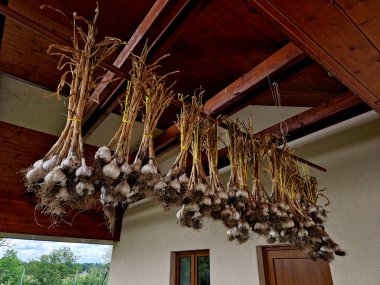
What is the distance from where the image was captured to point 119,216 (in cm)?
610

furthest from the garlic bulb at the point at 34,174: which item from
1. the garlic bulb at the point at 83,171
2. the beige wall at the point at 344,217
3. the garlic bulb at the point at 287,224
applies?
the beige wall at the point at 344,217

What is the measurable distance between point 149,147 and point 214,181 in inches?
18.5

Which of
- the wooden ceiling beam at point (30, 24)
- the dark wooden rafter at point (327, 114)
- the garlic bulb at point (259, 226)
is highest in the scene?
the dark wooden rafter at point (327, 114)

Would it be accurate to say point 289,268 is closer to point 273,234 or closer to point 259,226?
point 273,234

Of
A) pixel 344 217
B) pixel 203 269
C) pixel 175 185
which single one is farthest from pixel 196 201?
pixel 203 269

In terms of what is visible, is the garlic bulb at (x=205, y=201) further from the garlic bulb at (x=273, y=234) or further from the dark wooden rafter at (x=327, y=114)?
the dark wooden rafter at (x=327, y=114)

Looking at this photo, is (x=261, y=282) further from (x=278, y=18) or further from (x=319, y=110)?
(x=278, y=18)

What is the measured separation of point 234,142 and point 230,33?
3.67 ft

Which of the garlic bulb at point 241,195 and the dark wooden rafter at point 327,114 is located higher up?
the dark wooden rafter at point 327,114

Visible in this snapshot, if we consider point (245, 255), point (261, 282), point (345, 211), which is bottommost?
point (261, 282)

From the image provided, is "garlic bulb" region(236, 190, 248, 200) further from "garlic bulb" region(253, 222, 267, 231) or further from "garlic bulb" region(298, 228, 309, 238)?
"garlic bulb" region(298, 228, 309, 238)

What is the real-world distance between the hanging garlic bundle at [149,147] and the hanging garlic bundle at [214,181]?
0.33m

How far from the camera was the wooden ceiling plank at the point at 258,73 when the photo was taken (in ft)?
5.94

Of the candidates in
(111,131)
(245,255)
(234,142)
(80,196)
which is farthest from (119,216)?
(80,196)
